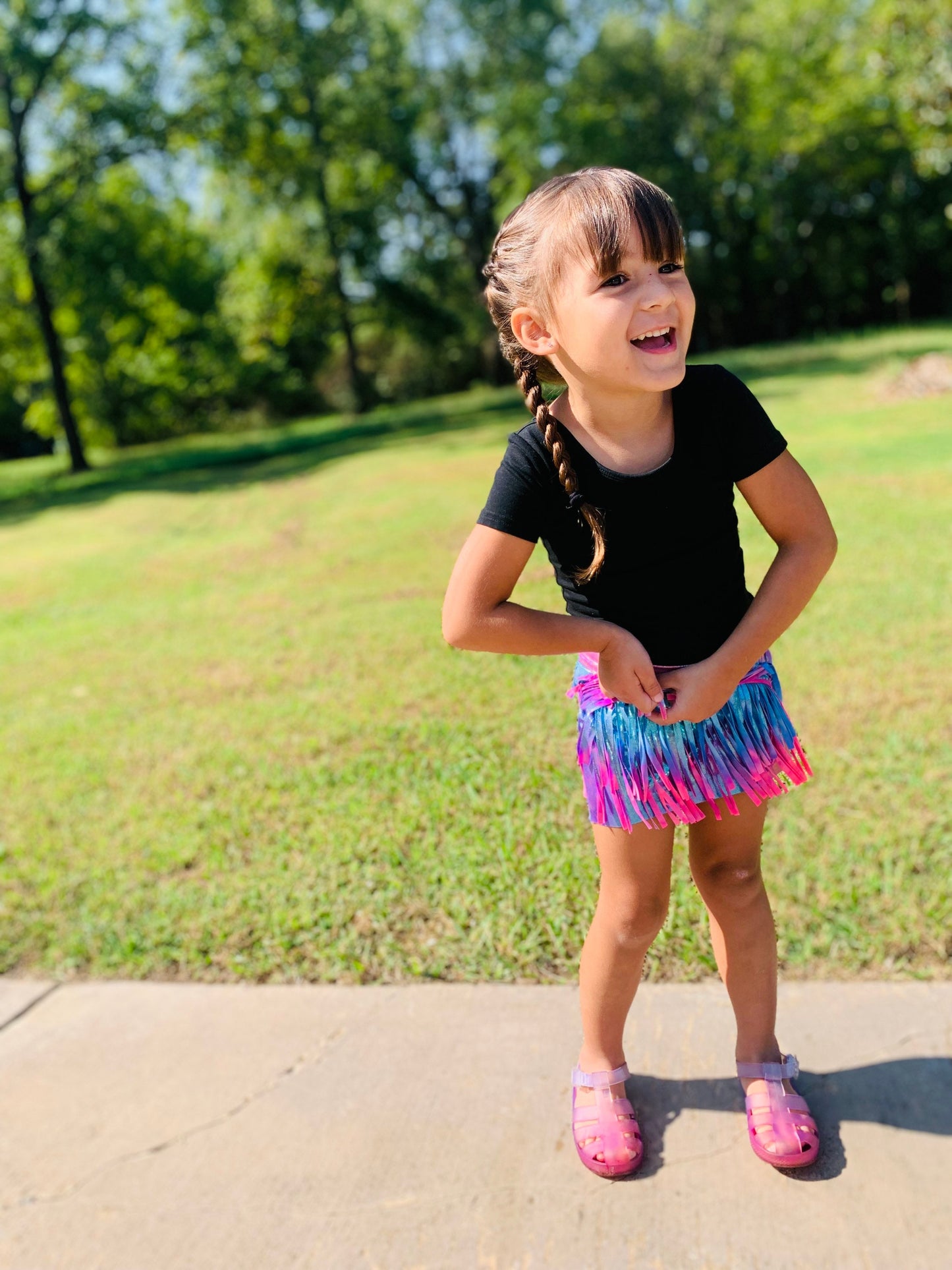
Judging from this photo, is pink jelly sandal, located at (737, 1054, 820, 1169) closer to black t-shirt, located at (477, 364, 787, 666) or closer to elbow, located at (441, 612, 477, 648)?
black t-shirt, located at (477, 364, 787, 666)

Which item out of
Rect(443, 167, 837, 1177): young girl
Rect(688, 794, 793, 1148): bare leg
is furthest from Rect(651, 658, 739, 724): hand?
Rect(688, 794, 793, 1148): bare leg

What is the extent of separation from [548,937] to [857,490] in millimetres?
5436

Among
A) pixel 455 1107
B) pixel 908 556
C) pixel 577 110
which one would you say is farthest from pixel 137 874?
pixel 577 110

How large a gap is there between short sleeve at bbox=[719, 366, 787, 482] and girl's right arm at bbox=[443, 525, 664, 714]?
31cm

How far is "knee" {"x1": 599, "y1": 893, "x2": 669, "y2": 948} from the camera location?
1809mm

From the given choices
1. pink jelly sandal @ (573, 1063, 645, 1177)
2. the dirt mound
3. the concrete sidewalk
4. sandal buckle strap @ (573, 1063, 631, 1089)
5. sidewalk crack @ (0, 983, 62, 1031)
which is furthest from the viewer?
the dirt mound

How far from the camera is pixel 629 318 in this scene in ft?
4.89

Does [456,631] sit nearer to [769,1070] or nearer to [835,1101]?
[769,1070]

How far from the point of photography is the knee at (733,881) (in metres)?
1.81

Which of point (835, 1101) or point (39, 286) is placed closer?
point (835, 1101)

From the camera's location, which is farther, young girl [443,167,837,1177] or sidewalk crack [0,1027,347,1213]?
sidewalk crack [0,1027,347,1213]

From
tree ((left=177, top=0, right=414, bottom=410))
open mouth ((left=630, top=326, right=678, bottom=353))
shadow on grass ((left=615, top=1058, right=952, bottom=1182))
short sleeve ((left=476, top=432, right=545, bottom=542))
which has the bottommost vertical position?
shadow on grass ((left=615, top=1058, right=952, bottom=1182))

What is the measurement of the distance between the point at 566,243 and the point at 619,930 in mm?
1106

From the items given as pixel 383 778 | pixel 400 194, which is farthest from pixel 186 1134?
pixel 400 194
